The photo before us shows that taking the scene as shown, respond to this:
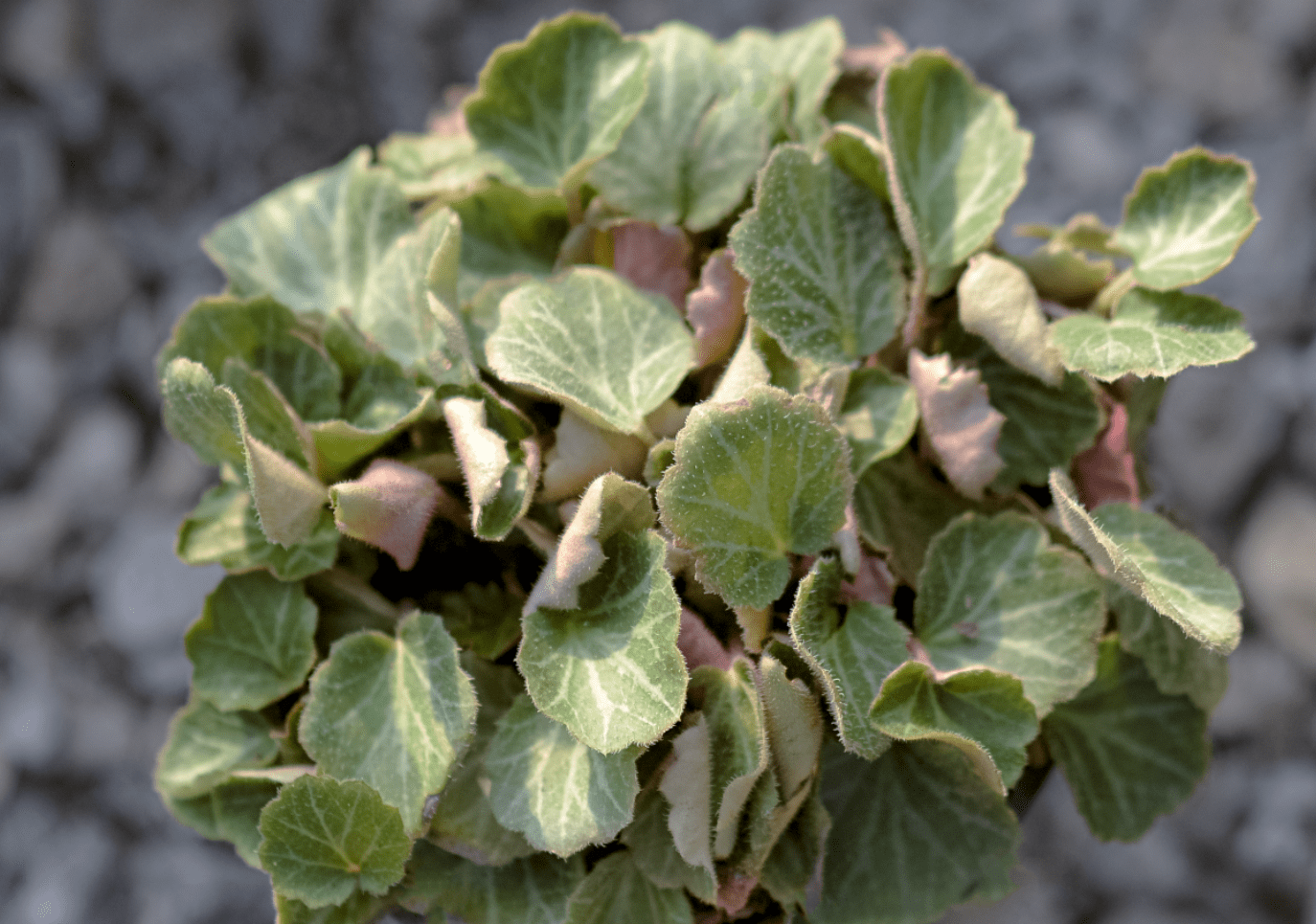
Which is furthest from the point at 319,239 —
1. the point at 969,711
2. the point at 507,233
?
the point at 969,711

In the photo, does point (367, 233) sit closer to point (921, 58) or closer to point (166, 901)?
point (921, 58)

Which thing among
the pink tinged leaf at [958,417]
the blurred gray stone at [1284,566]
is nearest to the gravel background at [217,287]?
the blurred gray stone at [1284,566]

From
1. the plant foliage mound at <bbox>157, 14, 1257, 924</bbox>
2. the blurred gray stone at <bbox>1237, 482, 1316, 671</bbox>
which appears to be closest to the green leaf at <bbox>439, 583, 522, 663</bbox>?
the plant foliage mound at <bbox>157, 14, 1257, 924</bbox>

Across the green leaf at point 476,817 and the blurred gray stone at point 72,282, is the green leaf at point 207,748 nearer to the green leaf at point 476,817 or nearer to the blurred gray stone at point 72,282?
the green leaf at point 476,817

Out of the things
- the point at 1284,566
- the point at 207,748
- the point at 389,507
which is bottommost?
the point at 1284,566

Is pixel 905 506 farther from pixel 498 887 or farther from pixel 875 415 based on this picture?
pixel 498 887
